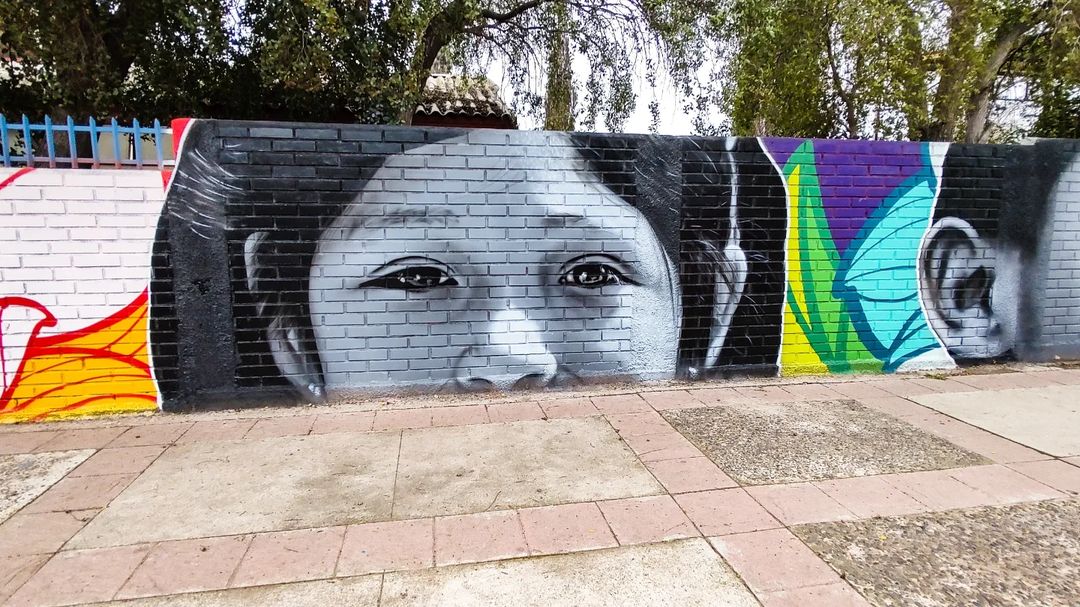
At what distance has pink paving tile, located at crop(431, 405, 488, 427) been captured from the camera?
446 cm

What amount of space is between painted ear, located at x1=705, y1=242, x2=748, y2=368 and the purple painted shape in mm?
901

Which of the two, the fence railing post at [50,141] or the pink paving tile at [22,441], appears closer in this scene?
the pink paving tile at [22,441]

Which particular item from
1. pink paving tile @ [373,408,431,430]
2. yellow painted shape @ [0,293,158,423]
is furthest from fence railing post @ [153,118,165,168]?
pink paving tile @ [373,408,431,430]

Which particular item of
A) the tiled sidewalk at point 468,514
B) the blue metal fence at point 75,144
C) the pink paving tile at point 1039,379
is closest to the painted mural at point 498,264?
the blue metal fence at point 75,144

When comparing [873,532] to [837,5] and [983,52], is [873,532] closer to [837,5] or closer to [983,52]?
[837,5]

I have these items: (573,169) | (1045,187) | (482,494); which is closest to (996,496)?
(482,494)

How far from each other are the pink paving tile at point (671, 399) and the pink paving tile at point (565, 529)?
1.79 m

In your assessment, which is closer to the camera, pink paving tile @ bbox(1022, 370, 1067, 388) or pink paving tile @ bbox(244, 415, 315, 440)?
pink paving tile @ bbox(244, 415, 315, 440)

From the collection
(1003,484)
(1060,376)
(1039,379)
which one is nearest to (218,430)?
(1003,484)

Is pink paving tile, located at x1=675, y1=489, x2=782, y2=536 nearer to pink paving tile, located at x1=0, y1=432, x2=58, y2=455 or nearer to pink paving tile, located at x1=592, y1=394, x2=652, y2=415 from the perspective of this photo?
pink paving tile, located at x1=592, y1=394, x2=652, y2=415

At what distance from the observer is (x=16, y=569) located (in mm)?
2686

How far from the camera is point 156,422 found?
14.8 feet

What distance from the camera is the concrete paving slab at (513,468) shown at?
330 centimetres

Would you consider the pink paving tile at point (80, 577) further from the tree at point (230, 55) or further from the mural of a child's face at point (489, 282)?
the tree at point (230, 55)
